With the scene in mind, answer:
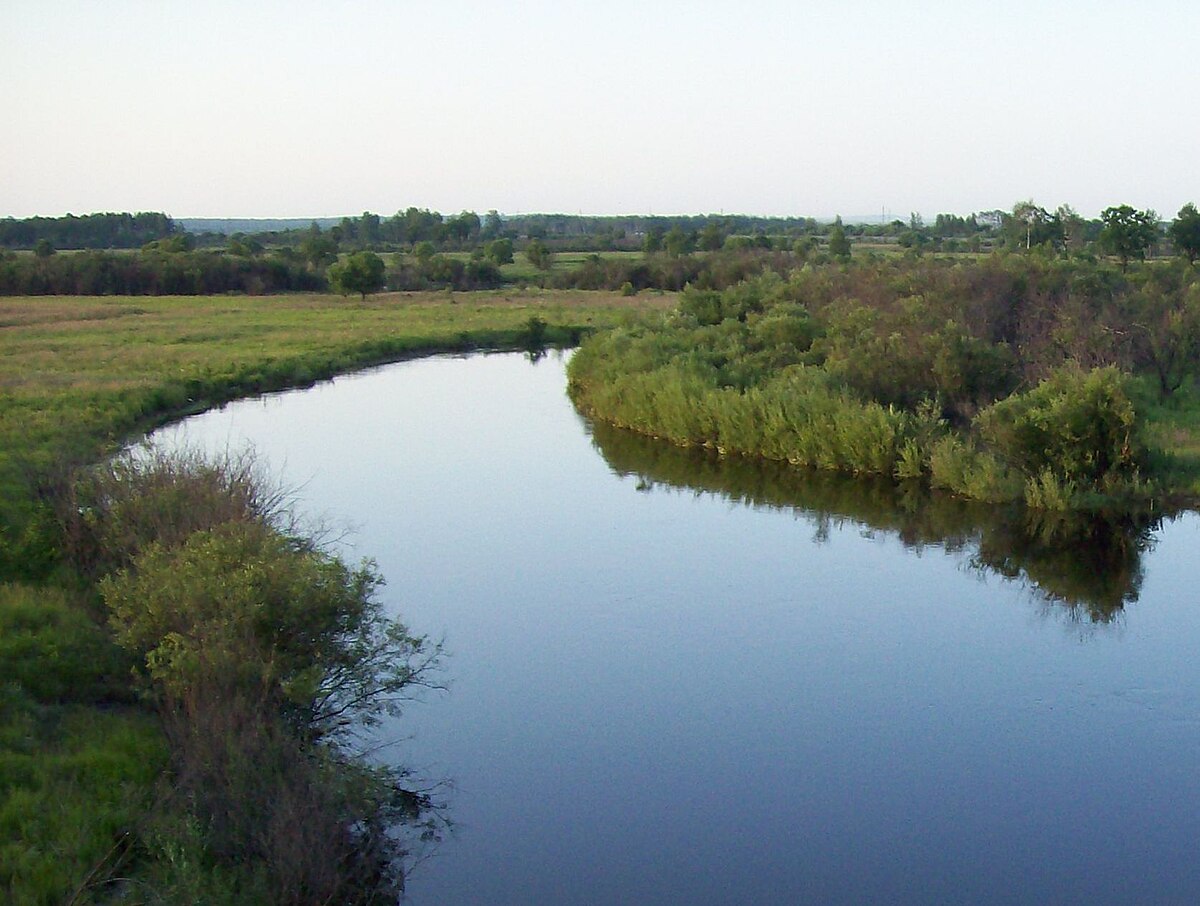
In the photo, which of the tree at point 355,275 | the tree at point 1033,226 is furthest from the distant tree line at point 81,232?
the tree at point 1033,226

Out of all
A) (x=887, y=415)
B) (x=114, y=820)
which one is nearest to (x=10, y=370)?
(x=887, y=415)

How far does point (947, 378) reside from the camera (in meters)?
22.4

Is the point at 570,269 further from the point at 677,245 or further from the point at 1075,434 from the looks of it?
the point at 1075,434

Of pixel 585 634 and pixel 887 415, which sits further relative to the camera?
pixel 887 415

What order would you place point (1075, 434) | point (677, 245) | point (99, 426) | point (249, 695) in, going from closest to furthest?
point (249, 695) < point (1075, 434) < point (99, 426) < point (677, 245)

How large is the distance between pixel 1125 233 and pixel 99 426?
34.6 m

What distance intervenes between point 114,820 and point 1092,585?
483 inches

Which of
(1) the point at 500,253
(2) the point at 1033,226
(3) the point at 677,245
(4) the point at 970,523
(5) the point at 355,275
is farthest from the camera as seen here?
(1) the point at 500,253

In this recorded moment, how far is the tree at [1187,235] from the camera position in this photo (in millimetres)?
44344

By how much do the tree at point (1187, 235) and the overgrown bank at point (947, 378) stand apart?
46.9 ft

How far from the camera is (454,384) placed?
35406 mm

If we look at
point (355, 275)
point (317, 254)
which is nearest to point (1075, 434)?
point (355, 275)

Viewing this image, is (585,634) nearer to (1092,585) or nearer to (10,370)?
(1092,585)

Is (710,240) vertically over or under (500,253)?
over
